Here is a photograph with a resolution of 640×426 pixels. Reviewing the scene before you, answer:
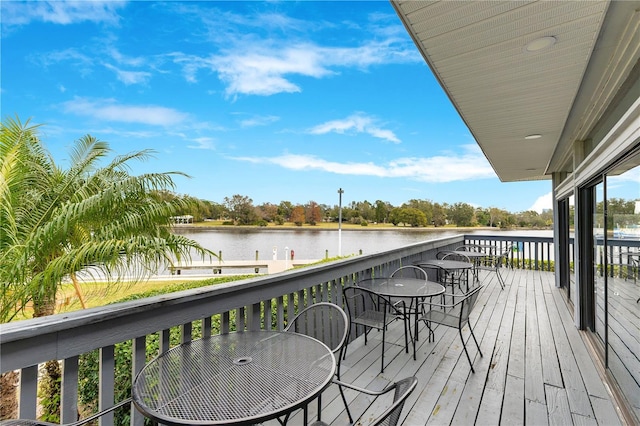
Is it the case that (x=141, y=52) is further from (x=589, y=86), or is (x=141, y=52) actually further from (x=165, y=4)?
(x=589, y=86)

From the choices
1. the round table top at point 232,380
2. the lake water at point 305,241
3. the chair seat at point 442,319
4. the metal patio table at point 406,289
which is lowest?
Answer: the lake water at point 305,241

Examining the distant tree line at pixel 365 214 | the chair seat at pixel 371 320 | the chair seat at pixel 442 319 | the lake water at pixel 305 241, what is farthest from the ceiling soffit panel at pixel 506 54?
the lake water at pixel 305 241

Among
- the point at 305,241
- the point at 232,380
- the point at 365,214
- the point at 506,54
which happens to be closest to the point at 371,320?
the point at 232,380

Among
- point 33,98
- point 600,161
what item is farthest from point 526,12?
point 33,98

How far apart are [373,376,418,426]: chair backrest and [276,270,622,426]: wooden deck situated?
1.13m

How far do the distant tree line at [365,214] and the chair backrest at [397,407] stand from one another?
4.13m

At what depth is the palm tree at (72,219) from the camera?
3.25m

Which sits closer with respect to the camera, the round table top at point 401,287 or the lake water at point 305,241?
the round table top at point 401,287

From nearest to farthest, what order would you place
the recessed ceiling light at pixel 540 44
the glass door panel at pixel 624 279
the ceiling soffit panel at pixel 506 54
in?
the ceiling soffit panel at pixel 506 54 → the recessed ceiling light at pixel 540 44 → the glass door panel at pixel 624 279

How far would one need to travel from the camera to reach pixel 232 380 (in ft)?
4.25

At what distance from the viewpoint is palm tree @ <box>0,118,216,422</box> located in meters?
3.25

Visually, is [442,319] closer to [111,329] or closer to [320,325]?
[320,325]

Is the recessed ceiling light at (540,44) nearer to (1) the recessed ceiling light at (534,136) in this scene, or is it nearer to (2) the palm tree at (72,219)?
(1) the recessed ceiling light at (534,136)

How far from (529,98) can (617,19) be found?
1.09 meters
